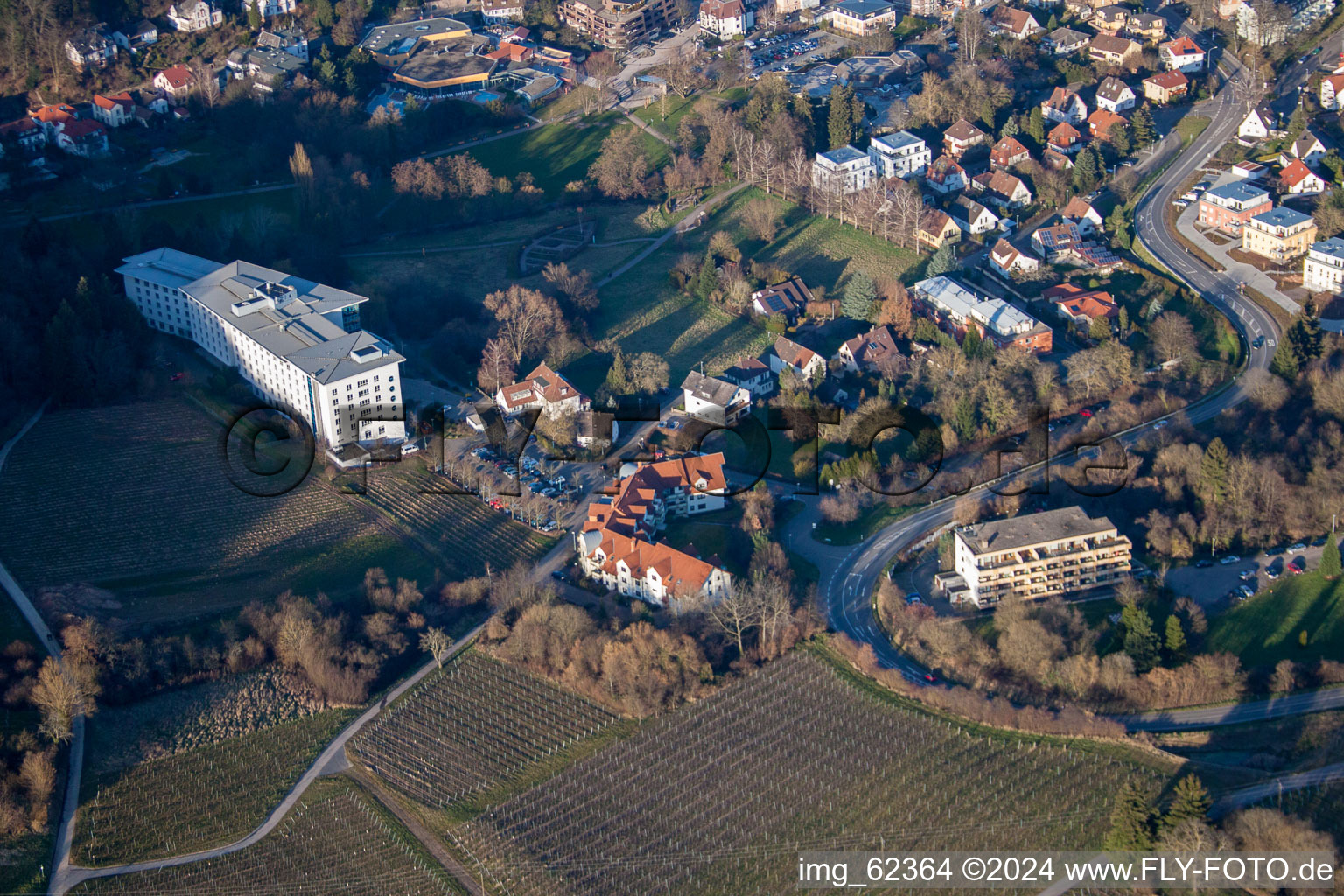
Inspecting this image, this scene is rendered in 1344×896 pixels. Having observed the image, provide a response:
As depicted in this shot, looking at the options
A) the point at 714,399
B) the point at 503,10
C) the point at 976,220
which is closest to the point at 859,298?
the point at 976,220

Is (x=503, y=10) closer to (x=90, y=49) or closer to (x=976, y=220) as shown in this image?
(x=90, y=49)

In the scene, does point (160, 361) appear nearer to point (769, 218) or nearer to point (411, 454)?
point (411, 454)

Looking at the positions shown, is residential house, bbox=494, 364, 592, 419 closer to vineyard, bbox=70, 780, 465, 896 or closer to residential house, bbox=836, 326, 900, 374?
residential house, bbox=836, 326, 900, 374

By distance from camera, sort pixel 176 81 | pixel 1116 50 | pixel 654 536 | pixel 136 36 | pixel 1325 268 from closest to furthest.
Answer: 1. pixel 654 536
2. pixel 1325 268
3. pixel 176 81
4. pixel 1116 50
5. pixel 136 36

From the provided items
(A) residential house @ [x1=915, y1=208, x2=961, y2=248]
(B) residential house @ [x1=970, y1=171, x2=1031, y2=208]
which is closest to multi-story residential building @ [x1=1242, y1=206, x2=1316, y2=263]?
(B) residential house @ [x1=970, y1=171, x2=1031, y2=208]

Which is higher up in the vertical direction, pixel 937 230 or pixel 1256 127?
pixel 1256 127

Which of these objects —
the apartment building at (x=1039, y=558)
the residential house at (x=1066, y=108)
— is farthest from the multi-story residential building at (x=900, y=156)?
the apartment building at (x=1039, y=558)
